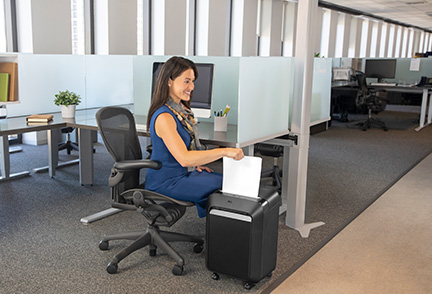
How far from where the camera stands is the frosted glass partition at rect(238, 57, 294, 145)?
2.58 meters

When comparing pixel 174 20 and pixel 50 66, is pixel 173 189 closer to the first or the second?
pixel 50 66

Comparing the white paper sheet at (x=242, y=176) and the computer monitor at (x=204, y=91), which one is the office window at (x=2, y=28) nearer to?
the computer monitor at (x=204, y=91)

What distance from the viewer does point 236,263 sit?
7.29ft

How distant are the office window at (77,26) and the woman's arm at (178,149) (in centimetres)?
424

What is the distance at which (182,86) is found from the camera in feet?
7.93

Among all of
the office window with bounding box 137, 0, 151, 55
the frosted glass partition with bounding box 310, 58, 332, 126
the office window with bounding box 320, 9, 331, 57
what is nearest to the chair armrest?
the frosted glass partition with bounding box 310, 58, 332, 126

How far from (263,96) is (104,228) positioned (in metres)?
1.35

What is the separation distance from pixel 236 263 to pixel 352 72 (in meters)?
7.13

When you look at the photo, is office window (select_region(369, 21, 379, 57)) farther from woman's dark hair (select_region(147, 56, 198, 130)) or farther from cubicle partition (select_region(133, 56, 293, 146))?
woman's dark hair (select_region(147, 56, 198, 130))

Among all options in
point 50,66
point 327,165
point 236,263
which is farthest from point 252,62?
point 327,165

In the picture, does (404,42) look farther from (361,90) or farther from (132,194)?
(132,194)

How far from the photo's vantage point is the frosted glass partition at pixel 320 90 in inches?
132

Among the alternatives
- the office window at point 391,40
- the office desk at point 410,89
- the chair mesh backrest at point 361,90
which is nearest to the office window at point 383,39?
the office window at point 391,40

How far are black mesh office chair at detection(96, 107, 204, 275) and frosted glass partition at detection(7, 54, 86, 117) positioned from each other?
5.46 feet
